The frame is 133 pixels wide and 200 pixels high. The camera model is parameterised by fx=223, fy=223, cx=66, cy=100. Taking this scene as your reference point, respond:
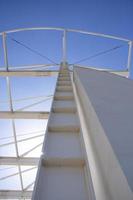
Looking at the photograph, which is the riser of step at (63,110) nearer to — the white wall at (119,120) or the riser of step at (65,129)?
the white wall at (119,120)

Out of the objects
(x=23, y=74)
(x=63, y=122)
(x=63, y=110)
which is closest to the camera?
(x=63, y=122)

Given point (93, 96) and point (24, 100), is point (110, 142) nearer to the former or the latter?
point (93, 96)

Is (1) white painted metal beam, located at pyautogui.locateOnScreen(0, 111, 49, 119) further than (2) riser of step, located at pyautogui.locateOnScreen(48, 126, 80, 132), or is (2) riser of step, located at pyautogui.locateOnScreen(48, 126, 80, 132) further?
(1) white painted metal beam, located at pyautogui.locateOnScreen(0, 111, 49, 119)

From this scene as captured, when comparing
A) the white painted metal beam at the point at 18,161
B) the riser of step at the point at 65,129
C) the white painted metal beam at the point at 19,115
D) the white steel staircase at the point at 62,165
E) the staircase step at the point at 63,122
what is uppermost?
the white painted metal beam at the point at 19,115

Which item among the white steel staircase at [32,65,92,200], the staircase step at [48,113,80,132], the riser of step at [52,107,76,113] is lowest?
the white steel staircase at [32,65,92,200]

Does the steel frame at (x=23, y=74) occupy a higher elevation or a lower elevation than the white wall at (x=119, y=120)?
higher

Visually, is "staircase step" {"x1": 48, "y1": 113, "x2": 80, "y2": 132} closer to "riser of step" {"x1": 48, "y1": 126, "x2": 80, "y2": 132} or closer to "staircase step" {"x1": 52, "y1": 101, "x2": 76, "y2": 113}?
"riser of step" {"x1": 48, "y1": 126, "x2": 80, "y2": 132}

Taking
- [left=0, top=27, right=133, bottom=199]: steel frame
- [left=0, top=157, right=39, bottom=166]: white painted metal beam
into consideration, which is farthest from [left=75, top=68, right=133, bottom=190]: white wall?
[left=0, top=157, right=39, bottom=166]: white painted metal beam

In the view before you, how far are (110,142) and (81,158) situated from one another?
484mm

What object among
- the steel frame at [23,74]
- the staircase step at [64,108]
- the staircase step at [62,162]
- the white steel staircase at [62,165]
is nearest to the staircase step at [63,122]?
the white steel staircase at [62,165]

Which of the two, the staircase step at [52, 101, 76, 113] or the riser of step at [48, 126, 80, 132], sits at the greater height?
the staircase step at [52, 101, 76, 113]

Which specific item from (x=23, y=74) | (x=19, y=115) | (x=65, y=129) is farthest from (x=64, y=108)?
(x=23, y=74)

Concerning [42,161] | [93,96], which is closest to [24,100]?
[93,96]

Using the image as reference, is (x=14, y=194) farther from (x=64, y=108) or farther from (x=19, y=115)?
(x=64, y=108)
